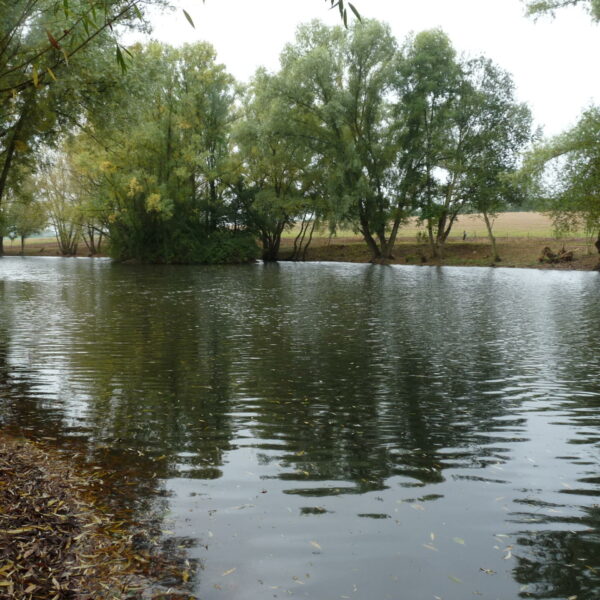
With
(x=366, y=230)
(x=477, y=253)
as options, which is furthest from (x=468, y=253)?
(x=366, y=230)

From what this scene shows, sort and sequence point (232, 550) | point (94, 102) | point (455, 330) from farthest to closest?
point (94, 102) → point (455, 330) → point (232, 550)

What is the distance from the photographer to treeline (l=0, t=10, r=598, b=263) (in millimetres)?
52844

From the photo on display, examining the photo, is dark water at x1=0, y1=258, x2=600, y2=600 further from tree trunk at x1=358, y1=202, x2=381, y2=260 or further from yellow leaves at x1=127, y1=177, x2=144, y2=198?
yellow leaves at x1=127, y1=177, x2=144, y2=198

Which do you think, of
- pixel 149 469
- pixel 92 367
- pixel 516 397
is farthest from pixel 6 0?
pixel 516 397

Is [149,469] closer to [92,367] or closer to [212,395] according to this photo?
[212,395]

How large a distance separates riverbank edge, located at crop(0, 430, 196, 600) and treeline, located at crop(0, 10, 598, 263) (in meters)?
44.0

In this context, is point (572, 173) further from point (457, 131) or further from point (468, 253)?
point (468, 253)

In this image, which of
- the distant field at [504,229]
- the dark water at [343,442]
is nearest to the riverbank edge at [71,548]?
the dark water at [343,442]

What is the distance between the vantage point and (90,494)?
222 inches

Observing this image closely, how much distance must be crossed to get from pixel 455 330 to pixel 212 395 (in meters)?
10.0

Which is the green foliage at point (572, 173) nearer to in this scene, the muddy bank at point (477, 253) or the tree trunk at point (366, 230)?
the muddy bank at point (477, 253)

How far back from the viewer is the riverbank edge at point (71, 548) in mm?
3996

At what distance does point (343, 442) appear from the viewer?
7402 millimetres

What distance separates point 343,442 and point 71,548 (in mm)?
3727
